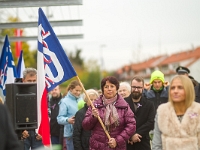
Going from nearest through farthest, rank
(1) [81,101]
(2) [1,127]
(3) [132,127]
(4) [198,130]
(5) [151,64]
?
(2) [1,127] → (4) [198,130] → (3) [132,127] → (1) [81,101] → (5) [151,64]

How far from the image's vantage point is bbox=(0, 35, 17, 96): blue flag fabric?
462 inches

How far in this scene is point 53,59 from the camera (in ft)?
28.2

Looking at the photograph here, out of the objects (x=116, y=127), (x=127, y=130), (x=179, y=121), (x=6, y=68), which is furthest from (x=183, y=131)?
(x=6, y=68)

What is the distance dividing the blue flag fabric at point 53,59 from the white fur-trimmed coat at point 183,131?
2.61 meters

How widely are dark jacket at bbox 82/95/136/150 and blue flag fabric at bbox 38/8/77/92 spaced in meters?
0.74

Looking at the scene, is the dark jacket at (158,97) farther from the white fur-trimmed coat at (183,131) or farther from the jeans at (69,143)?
the white fur-trimmed coat at (183,131)

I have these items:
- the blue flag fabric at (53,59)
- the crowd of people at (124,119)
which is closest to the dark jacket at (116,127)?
the crowd of people at (124,119)

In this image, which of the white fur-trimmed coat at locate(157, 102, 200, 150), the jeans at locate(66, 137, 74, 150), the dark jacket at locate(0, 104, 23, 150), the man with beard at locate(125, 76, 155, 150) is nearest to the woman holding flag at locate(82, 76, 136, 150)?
the man with beard at locate(125, 76, 155, 150)

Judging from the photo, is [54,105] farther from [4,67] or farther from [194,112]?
[194,112]

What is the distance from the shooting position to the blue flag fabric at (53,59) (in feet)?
28.0

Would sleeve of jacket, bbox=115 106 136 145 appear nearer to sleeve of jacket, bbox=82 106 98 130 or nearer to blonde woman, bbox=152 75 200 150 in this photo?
sleeve of jacket, bbox=82 106 98 130

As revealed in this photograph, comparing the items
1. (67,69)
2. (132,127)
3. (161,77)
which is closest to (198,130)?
(132,127)

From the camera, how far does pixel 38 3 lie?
11719mm

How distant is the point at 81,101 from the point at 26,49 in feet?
105
